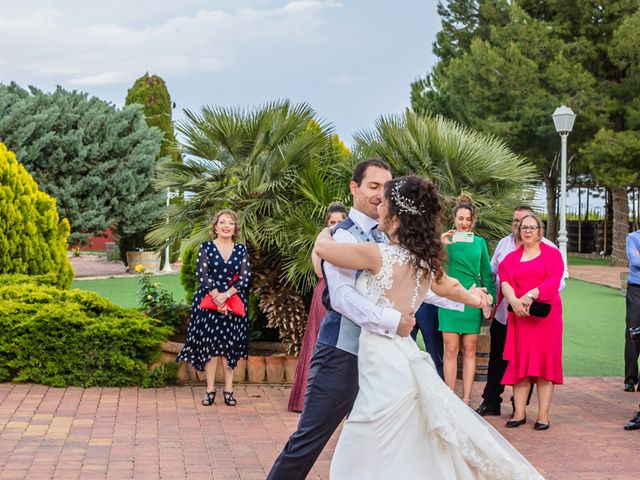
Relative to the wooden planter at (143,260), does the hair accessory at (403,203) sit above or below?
above

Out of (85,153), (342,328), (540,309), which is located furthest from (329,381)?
(85,153)

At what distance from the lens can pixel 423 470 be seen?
3.92m

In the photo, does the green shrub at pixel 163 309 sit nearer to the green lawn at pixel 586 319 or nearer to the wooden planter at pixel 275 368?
the wooden planter at pixel 275 368

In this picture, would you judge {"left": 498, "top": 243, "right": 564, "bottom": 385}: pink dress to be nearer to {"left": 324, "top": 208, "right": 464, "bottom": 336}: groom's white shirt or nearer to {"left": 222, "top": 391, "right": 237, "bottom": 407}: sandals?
{"left": 222, "top": 391, "right": 237, "bottom": 407}: sandals

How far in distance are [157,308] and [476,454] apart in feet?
20.1

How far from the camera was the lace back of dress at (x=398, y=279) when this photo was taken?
4.02 m

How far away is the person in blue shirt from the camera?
351 inches

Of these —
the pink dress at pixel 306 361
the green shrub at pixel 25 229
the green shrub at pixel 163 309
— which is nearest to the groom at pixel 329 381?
the pink dress at pixel 306 361

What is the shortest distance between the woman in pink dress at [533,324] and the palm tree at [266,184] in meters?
2.24

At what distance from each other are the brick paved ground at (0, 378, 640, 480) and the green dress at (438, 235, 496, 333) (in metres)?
0.85

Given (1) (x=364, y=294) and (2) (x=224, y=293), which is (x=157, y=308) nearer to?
(2) (x=224, y=293)

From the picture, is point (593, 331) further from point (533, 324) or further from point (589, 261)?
point (589, 261)

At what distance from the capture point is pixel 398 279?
4.05 meters

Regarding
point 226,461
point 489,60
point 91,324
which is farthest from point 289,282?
point 489,60
